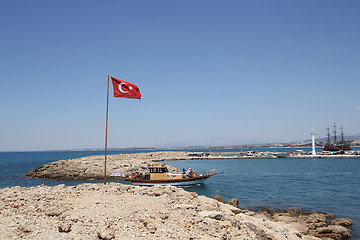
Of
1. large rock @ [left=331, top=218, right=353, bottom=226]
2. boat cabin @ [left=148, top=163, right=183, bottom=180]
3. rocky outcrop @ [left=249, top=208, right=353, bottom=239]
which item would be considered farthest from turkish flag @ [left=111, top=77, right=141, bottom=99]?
large rock @ [left=331, top=218, right=353, bottom=226]

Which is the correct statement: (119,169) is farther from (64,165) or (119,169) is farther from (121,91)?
(121,91)

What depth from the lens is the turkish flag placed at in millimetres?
18141

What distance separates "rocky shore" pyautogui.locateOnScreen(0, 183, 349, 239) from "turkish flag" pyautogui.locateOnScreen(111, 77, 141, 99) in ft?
23.1

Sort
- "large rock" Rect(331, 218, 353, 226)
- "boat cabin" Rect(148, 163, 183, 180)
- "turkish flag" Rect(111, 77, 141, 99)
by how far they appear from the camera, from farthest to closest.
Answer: "boat cabin" Rect(148, 163, 183, 180) < "turkish flag" Rect(111, 77, 141, 99) < "large rock" Rect(331, 218, 353, 226)

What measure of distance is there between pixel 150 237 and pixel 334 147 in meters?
135

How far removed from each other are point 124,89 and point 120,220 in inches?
404

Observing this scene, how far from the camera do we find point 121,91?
18266 millimetres

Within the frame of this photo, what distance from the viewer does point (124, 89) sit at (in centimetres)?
1830

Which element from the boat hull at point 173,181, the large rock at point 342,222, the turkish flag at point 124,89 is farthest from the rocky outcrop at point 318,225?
the boat hull at point 173,181

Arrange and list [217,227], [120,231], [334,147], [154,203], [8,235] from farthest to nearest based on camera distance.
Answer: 1. [334,147]
2. [154,203]
3. [217,227]
4. [120,231]
5. [8,235]

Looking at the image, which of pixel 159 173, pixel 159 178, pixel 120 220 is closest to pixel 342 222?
pixel 120 220

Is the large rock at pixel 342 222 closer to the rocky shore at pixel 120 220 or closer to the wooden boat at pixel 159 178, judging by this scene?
the rocky shore at pixel 120 220

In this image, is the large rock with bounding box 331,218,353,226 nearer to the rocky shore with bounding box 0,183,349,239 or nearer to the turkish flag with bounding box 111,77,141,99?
the rocky shore with bounding box 0,183,349,239

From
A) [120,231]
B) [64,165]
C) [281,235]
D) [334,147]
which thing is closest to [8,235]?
[120,231]
